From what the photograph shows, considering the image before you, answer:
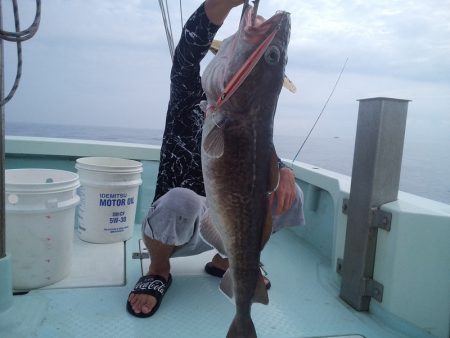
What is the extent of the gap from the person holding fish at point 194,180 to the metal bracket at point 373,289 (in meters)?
0.64

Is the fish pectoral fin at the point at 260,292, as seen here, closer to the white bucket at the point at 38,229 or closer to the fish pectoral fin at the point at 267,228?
the fish pectoral fin at the point at 267,228

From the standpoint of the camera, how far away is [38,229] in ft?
7.98

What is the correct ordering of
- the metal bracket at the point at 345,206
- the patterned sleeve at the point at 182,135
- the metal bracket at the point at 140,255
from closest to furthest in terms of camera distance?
the patterned sleeve at the point at 182,135 → the metal bracket at the point at 345,206 → the metal bracket at the point at 140,255

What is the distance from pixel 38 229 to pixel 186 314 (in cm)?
113

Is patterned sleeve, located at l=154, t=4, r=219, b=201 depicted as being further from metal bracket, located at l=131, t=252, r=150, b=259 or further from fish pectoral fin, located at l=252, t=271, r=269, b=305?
fish pectoral fin, located at l=252, t=271, r=269, b=305

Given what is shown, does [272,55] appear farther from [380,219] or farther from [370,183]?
[380,219]

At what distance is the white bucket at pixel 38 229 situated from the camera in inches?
93.0

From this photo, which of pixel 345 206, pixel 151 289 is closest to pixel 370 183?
pixel 345 206

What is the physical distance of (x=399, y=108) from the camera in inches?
94.0

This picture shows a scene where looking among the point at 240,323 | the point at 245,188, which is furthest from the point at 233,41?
the point at 240,323

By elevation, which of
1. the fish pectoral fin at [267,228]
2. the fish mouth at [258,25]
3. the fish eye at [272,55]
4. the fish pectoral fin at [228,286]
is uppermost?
the fish mouth at [258,25]

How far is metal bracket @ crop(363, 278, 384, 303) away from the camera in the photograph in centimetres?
245

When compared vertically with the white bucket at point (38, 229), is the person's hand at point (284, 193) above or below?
above

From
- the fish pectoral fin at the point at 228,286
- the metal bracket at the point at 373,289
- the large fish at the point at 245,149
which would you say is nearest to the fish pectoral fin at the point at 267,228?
the large fish at the point at 245,149
